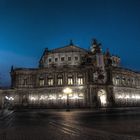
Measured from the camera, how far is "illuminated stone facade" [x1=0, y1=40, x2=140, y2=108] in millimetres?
66438

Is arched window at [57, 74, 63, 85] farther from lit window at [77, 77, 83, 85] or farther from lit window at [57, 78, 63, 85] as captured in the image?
lit window at [77, 77, 83, 85]

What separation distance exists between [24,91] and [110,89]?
28904 millimetres

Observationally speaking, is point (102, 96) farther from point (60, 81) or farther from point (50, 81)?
point (50, 81)

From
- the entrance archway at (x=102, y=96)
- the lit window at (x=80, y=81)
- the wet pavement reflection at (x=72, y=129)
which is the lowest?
the wet pavement reflection at (x=72, y=129)

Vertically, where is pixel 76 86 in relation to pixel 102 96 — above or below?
above

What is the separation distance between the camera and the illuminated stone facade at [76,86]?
66.4 metres

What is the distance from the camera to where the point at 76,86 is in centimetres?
Answer: 6725

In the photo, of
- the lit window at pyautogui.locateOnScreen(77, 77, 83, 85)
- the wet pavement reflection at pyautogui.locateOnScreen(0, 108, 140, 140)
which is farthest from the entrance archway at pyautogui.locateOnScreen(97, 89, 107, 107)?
the wet pavement reflection at pyautogui.locateOnScreen(0, 108, 140, 140)

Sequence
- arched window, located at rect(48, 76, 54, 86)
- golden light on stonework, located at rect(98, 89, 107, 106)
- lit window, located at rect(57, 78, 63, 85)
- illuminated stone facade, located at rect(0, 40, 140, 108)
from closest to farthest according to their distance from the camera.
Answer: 1. illuminated stone facade, located at rect(0, 40, 140, 108)
2. golden light on stonework, located at rect(98, 89, 107, 106)
3. lit window, located at rect(57, 78, 63, 85)
4. arched window, located at rect(48, 76, 54, 86)

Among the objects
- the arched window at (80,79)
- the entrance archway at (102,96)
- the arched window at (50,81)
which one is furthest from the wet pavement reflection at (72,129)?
the arched window at (50,81)

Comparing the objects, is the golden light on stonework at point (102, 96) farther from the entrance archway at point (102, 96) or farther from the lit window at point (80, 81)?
the lit window at point (80, 81)

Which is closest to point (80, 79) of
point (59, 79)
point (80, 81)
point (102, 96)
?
point (80, 81)

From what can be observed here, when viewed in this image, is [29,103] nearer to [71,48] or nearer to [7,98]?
[7,98]

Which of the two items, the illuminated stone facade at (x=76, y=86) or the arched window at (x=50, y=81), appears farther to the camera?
the arched window at (x=50, y=81)
